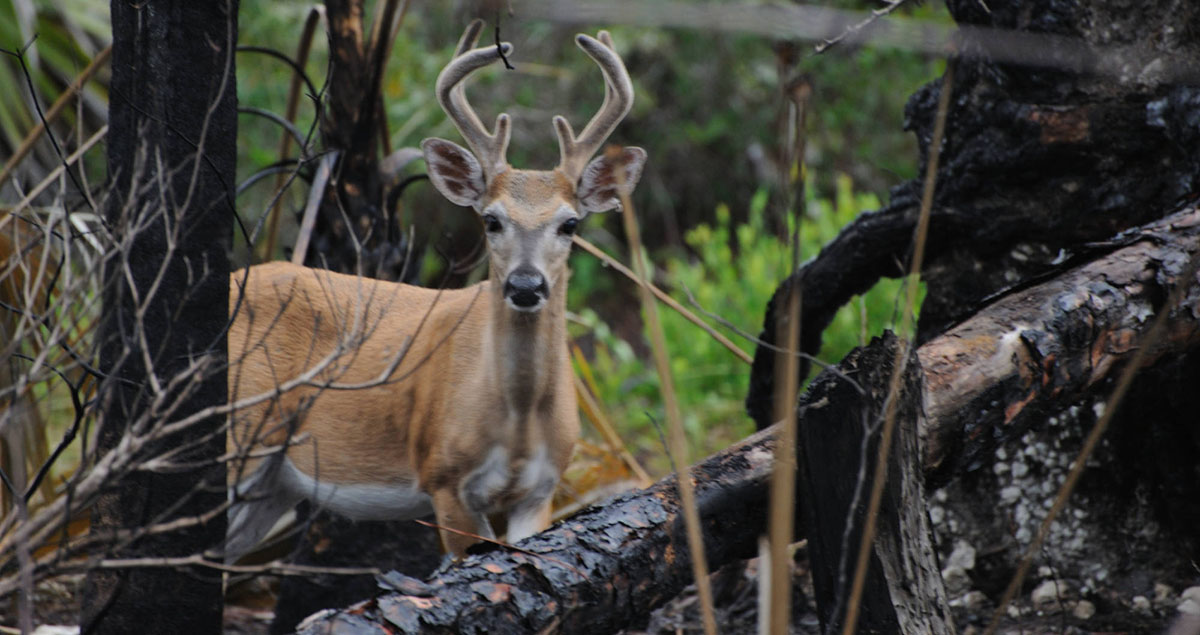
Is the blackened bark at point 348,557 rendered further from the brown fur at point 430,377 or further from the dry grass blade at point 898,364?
the dry grass blade at point 898,364

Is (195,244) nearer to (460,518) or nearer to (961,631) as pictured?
(460,518)

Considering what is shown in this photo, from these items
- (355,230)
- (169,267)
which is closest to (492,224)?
(355,230)

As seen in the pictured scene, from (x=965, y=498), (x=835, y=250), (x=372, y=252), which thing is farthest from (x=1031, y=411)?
(x=372, y=252)

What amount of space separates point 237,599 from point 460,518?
1.40 metres

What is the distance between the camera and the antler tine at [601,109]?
11.2 feet

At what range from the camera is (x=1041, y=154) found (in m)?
3.57

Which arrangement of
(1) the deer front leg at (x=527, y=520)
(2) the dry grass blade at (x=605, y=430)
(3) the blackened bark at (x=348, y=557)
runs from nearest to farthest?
(1) the deer front leg at (x=527, y=520) < (3) the blackened bark at (x=348, y=557) < (2) the dry grass blade at (x=605, y=430)

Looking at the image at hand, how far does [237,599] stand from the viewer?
4.58 meters

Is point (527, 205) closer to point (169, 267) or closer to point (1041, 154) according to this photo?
point (169, 267)

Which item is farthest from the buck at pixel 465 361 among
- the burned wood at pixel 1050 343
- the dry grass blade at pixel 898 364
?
the dry grass blade at pixel 898 364

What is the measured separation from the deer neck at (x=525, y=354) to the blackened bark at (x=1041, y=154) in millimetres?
701

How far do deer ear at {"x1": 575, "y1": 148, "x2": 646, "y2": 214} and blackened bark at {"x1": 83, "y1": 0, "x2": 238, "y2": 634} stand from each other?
4.63 ft

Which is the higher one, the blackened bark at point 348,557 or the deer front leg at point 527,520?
the deer front leg at point 527,520

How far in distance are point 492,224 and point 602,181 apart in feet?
1.29
